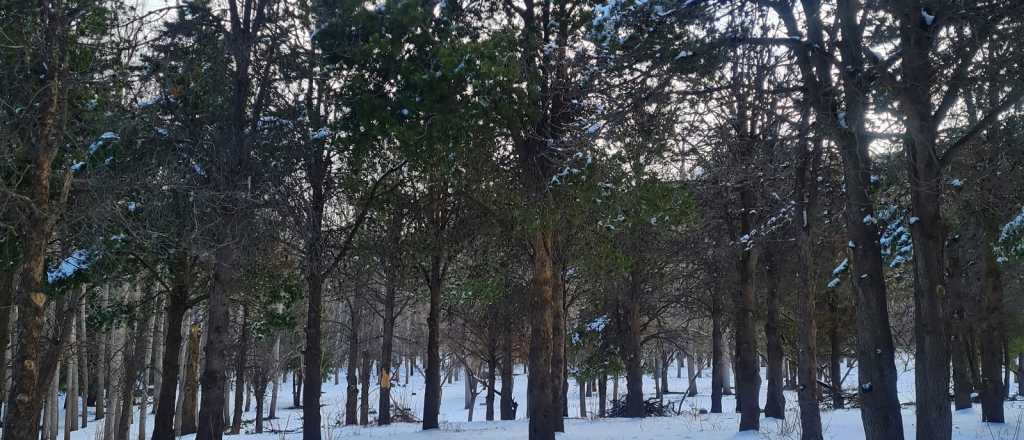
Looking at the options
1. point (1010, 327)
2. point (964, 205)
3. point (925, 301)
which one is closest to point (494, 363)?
point (1010, 327)

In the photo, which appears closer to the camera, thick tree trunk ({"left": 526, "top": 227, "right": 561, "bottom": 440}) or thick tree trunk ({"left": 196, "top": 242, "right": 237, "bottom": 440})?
thick tree trunk ({"left": 196, "top": 242, "right": 237, "bottom": 440})

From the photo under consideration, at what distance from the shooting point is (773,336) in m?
14.0

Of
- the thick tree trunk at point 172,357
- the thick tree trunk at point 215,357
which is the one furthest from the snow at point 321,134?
the thick tree trunk at point 172,357

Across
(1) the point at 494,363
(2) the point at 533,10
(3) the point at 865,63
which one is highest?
(2) the point at 533,10

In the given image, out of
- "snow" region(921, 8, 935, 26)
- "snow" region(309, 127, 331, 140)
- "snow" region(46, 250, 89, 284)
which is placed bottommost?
"snow" region(46, 250, 89, 284)

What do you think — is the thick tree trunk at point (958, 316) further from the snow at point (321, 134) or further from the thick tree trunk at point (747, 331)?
the snow at point (321, 134)

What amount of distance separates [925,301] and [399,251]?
1096cm

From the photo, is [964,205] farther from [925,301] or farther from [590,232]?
[590,232]

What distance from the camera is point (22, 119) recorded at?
8711 millimetres

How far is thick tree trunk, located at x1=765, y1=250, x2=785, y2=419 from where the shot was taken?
46.0 ft

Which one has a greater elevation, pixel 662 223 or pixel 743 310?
pixel 662 223

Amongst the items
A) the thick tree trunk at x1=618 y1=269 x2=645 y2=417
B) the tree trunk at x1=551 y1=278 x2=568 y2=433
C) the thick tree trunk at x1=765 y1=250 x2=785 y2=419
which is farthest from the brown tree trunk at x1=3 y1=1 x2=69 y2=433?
the thick tree trunk at x1=618 y1=269 x2=645 y2=417

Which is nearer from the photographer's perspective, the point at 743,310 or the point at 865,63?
the point at 865,63

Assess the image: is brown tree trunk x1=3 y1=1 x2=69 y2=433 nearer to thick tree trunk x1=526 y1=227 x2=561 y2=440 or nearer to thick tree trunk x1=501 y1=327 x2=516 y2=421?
thick tree trunk x1=526 y1=227 x2=561 y2=440
